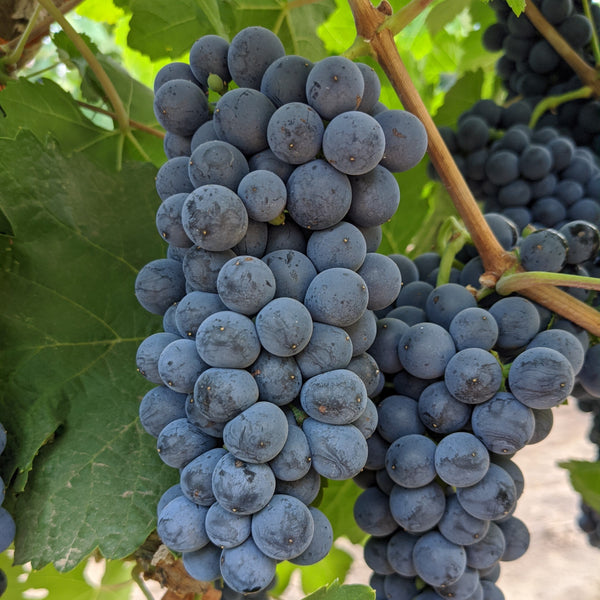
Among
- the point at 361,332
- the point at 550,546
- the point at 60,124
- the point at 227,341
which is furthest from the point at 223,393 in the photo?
the point at 550,546

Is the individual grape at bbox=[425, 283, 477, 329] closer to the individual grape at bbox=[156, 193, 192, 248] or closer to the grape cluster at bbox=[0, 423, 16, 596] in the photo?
the individual grape at bbox=[156, 193, 192, 248]

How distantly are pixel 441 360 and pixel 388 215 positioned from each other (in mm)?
164

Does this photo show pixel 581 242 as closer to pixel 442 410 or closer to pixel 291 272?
pixel 442 410

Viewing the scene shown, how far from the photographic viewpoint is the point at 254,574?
468mm

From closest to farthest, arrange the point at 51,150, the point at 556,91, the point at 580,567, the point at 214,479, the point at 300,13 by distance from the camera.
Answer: the point at 214,479 < the point at 51,150 < the point at 300,13 < the point at 556,91 < the point at 580,567

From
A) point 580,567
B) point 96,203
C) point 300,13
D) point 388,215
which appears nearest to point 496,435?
point 388,215

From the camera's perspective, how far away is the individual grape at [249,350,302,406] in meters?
0.48

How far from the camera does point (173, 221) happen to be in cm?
52

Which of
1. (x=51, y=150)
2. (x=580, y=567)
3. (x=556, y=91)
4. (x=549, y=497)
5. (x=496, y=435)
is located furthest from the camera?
(x=549, y=497)

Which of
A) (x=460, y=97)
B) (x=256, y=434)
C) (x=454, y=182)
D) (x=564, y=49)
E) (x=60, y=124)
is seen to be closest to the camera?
(x=256, y=434)

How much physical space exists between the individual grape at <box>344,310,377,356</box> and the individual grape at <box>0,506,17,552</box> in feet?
1.31

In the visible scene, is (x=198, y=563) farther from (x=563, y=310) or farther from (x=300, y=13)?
(x=300, y=13)

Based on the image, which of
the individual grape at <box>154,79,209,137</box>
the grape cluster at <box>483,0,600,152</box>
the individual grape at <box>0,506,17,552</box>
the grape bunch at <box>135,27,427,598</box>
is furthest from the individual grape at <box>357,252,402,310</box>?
the grape cluster at <box>483,0,600,152</box>

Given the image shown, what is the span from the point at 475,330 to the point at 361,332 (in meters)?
0.14
